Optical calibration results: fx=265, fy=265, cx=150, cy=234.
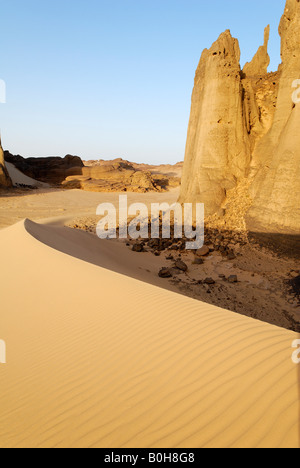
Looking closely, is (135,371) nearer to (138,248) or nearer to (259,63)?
(138,248)

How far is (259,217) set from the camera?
7988 millimetres

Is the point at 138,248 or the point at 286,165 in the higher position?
the point at 286,165

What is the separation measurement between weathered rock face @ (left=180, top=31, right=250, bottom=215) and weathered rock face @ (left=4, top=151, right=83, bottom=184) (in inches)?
880

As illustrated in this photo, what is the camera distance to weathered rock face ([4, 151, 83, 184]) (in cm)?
3074

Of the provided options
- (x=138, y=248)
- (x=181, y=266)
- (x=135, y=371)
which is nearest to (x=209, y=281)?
(x=181, y=266)

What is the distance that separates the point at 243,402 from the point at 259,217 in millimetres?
7122

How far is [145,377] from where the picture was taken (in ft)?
6.38

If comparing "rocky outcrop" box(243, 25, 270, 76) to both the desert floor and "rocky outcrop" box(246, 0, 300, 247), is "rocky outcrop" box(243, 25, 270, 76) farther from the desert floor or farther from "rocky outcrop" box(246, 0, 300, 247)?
the desert floor

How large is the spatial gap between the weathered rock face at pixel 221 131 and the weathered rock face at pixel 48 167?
2235cm

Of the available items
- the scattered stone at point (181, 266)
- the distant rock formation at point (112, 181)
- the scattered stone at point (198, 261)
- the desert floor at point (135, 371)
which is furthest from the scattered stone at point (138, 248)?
the distant rock formation at point (112, 181)

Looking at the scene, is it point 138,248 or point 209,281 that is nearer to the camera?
point 209,281

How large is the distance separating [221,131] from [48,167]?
2727cm
